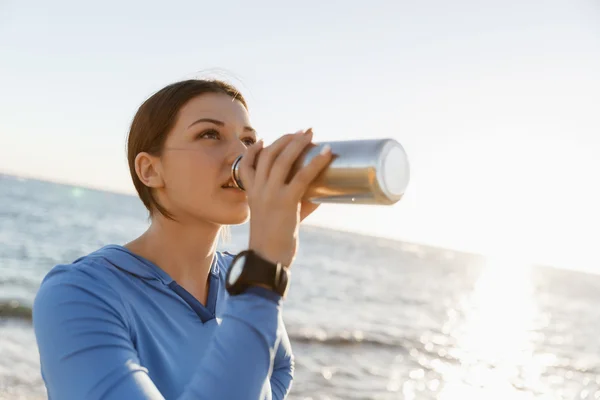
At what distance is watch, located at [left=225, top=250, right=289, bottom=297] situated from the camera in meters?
1.20

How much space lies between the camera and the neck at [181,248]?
1.82 m

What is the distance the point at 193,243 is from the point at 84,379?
74 cm

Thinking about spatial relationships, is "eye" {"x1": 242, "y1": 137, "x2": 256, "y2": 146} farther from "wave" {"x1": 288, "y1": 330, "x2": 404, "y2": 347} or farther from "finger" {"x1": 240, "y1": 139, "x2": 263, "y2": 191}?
"wave" {"x1": 288, "y1": 330, "x2": 404, "y2": 347}

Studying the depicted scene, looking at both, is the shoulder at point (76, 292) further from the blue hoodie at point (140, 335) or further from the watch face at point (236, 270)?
the watch face at point (236, 270)

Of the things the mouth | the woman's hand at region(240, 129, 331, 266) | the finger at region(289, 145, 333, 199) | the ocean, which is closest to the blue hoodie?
the woman's hand at region(240, 129, 331, 266)

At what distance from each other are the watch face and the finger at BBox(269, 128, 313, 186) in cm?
19

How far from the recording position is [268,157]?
125 cm

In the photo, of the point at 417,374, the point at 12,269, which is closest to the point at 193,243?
the point at 417,374

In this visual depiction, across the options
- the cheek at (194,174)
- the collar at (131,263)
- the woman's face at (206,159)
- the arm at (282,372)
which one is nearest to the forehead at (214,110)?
the woman's face at (206,159)

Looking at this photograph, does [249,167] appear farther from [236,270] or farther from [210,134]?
[210,134]

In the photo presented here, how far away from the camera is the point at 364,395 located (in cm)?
848

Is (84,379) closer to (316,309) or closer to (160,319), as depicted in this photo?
(160,319)

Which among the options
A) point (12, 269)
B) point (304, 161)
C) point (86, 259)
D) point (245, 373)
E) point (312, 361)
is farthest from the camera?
point (12, 269)

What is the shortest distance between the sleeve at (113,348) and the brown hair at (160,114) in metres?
0.57
